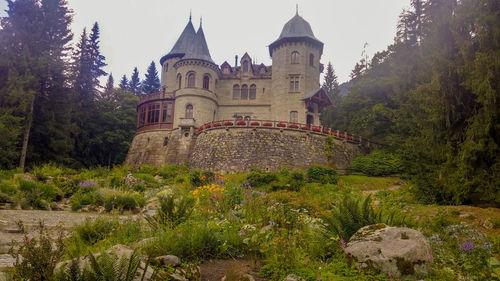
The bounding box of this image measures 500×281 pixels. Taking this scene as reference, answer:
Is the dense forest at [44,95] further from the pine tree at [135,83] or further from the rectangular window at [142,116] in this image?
the pine tree at [135,83]

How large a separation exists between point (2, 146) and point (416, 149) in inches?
1009

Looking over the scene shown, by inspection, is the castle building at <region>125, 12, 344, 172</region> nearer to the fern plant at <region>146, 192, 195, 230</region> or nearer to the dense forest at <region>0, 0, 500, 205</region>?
the dense forest at <region>0, 0, 500, 205</region>

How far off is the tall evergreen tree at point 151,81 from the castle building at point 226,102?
21.2 metres

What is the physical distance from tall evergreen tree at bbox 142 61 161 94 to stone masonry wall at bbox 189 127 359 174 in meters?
35.1

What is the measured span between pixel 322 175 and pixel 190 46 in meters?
22.7

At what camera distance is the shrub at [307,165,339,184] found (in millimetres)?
23875

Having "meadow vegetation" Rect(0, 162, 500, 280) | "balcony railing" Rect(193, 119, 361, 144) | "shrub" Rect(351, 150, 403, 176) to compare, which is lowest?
"meadow vegetation" Rect(0, 162, 500, 280)

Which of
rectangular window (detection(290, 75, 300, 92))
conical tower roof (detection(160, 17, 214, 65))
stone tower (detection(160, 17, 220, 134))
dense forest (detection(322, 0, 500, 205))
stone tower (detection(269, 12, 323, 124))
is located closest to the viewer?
dense forest (detection(322, 0, 500, 205))

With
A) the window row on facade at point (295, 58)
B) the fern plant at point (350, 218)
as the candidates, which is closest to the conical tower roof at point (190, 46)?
the window row on facade at point (295, 58)

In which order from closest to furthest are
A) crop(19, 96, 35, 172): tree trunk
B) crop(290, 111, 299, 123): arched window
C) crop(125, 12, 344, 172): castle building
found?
crop(19, 96, 35, 172): tree trunk, crop(125, 12, 344, 172): castle building, crop(290, 111, 299, 123): arched window

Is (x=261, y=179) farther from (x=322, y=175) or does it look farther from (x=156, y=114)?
(x=156, y=114)

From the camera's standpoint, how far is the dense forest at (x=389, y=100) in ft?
35.2

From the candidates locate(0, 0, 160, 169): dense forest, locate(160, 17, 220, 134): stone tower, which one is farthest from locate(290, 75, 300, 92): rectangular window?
locate(0, 0, 160, 169): dense forest

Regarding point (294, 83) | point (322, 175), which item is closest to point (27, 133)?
point (322, 175)
